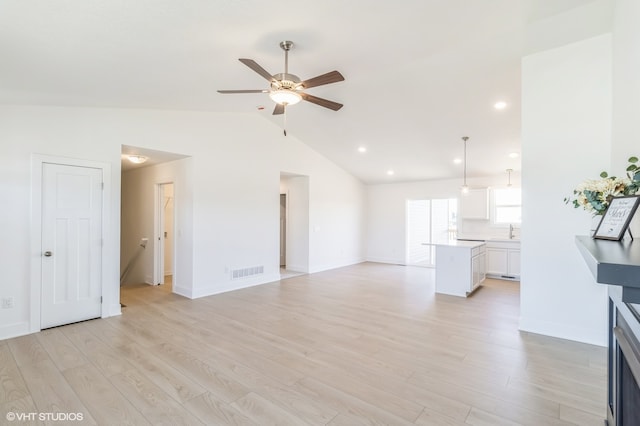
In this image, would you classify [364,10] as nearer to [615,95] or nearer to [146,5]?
[146,5]

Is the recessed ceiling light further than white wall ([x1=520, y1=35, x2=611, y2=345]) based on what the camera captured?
Yes

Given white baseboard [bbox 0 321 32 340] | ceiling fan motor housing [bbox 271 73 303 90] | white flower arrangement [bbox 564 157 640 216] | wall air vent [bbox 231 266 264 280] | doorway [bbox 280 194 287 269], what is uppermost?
ceiling fan motor housing [bbox 271 73 303 90]

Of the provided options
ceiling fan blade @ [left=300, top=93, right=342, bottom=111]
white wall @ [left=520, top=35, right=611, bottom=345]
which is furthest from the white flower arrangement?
ceiling fan blade @ [left=300, top=93, right=342, bottom=111]

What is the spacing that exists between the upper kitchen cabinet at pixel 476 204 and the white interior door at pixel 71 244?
24.7 feet

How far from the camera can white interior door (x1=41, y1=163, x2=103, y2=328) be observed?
3.72 meters

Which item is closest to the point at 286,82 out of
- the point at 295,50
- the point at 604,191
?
the point at 295,50

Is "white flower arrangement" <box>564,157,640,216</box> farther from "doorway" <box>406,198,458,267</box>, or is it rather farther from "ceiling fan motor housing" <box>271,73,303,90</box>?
"doorway" <box>406,198,458,267</box>

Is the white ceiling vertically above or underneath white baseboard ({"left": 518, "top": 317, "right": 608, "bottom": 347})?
above

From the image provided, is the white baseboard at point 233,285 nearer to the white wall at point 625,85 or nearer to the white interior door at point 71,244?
the white interior door at point 71,244


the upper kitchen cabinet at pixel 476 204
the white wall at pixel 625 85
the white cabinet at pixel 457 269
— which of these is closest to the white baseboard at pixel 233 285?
the white cabinet at pixel 457 269

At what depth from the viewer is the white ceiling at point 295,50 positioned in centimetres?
222

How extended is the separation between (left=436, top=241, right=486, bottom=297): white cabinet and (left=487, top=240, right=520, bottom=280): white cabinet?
4.93ft

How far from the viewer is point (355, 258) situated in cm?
906

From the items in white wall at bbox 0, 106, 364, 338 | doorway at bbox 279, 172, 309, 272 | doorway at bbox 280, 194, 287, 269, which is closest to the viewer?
white wall at bbox 0, 106, 364, 338
